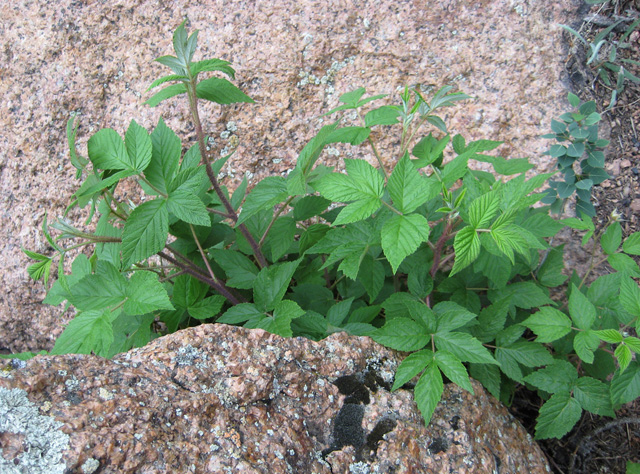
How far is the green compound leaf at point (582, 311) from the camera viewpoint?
5.69 ft

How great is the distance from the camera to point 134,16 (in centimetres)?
289

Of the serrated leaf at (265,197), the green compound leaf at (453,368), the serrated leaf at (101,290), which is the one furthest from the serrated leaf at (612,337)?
the serrated leaf at (101,290)

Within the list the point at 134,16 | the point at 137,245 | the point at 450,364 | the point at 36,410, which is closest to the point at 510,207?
the point at 450,364

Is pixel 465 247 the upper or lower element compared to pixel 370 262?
upper

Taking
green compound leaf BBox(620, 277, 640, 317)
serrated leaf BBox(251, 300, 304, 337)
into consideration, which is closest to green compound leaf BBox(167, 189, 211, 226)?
serrated leaf BBox(251, 300, 304, 337)

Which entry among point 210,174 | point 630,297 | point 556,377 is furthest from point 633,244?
point 210,174

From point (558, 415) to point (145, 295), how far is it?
1506 mm

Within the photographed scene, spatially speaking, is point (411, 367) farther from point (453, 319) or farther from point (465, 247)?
point (465, 247)

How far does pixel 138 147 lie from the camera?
158 centimetres

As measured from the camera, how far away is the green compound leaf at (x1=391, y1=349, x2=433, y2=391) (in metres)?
1.47

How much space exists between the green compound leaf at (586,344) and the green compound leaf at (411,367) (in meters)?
0.56

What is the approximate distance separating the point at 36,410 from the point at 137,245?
54 centimetres

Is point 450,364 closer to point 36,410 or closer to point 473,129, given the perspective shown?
point 36,410

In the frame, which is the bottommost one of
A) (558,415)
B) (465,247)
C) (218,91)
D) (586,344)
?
(558,415)
